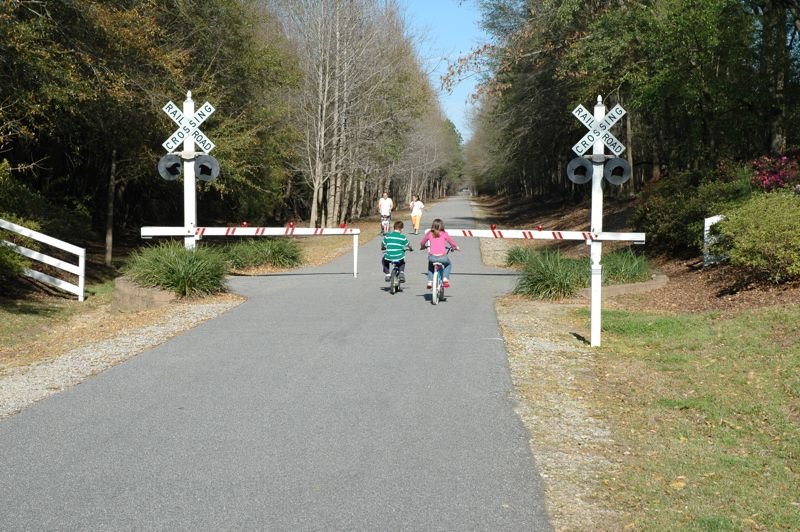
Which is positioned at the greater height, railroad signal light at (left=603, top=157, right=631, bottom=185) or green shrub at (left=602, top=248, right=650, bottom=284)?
railroad signal light at (left=603, top=157, right=631, bottom=185)

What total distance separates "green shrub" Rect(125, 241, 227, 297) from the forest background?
3.39 m

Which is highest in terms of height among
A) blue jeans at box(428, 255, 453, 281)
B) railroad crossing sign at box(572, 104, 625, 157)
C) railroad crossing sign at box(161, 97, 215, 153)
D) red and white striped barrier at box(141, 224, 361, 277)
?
railroad crossing sign at box(161, 97, 215, 153)

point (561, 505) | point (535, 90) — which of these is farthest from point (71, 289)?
point (535, 90)

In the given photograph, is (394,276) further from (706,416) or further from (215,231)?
(706,416)

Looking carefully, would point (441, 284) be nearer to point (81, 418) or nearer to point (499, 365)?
point (499, 365)

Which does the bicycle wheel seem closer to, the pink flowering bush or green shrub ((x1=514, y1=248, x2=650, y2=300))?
green shrub ((x1=514, y1=248, x2=650, y2=300))

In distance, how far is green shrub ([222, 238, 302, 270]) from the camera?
20.9 m

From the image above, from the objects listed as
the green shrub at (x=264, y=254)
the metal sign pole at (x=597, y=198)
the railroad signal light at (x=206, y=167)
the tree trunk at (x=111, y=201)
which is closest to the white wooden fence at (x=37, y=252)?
the railroad signal light at (x=206, y=167)

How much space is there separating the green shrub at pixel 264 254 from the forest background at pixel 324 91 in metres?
3.38

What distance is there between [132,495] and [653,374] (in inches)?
227

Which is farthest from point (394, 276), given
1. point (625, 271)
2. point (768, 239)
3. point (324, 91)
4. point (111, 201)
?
point (324, 91)

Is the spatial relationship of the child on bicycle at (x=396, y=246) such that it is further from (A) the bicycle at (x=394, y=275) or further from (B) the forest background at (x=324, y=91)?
(B) the forest background at (x=324, y=91)

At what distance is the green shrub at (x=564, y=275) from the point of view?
1499 cm

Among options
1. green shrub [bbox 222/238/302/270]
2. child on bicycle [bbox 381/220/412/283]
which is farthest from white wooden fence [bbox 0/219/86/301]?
child on bicycle [bbox 381/220/412/283]
